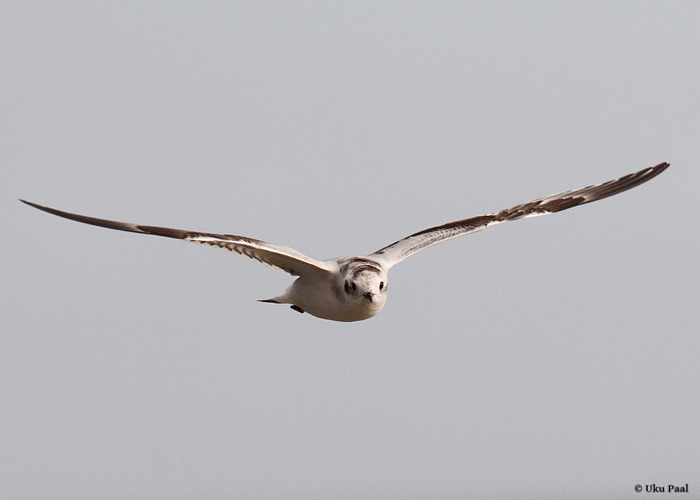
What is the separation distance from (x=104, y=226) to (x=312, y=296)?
3902 mm

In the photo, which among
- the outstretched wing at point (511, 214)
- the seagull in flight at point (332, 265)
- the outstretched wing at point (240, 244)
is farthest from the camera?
the outstretched wing at point (511, 214)

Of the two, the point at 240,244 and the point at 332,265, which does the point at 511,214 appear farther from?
the point at 240,244

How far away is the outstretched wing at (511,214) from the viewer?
58.4 ft

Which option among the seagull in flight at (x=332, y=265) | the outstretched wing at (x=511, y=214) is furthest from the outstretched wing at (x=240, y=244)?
the outstretched wing at (x=511, y=214)

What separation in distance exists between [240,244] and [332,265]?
7.29ft

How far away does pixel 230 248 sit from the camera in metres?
15.2

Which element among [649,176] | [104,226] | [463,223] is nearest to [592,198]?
[649,176]

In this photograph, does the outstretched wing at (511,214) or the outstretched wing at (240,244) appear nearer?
the outstretched wing at (240,244)

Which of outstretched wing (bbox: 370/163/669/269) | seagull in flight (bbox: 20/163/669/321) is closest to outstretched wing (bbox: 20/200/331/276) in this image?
seagull in flight (bbox: 20/163/669/321)

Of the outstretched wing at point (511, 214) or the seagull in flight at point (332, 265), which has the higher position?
the outstretched wing at point (511, 214)

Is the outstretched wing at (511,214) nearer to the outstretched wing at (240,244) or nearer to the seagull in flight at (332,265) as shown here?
the seagull in flight at (332,265)

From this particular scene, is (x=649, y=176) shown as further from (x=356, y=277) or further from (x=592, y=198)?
(x=356, y=277)

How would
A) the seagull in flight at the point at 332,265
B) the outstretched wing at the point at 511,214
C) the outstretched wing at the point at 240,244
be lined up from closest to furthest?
the outstretched wing at the point at 240,244 → the seagull in flight at the point at 332,265 → the outstretched wing at the point at 511,214

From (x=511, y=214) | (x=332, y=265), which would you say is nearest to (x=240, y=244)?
(x=332, y=265)
